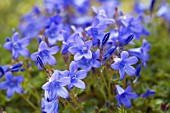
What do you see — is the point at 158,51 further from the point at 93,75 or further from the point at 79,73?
the point at 79,73

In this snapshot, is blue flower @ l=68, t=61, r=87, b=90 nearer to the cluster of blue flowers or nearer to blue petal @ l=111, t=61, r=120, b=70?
the cluster of blue flowers

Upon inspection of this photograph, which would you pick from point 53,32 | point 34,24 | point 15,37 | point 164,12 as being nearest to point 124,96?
point 53,32

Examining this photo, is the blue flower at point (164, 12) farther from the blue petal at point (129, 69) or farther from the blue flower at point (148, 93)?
the blue petal at point (129, 69)

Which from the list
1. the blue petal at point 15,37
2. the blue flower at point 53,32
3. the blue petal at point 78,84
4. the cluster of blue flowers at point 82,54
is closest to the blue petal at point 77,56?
the cluster of blue flowers at point 82,54

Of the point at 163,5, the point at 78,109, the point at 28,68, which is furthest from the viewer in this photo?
the point at 163,5

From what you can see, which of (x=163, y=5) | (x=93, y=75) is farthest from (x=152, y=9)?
(x=93, y=75)
